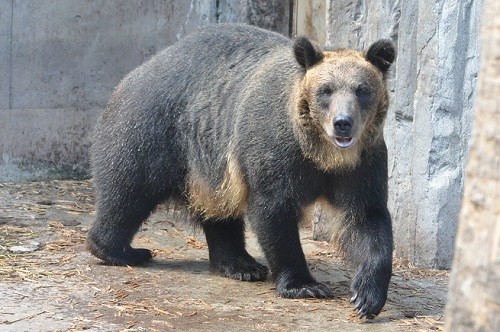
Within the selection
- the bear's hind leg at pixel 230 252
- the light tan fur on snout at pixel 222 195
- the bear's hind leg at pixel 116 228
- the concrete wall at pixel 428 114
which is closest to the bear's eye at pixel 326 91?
the light tan fur on snout at pixel 222 195

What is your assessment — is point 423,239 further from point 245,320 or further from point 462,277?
point 462,277

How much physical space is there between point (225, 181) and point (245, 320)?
1246 millimetres

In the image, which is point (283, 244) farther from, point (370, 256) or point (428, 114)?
point (428, 114)

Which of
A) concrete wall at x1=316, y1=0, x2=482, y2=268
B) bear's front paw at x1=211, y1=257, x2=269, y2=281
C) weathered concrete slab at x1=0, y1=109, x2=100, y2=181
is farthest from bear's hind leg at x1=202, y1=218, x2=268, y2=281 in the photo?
weathered concrete slab at x1=0, y1=109, x2=100, y2=181

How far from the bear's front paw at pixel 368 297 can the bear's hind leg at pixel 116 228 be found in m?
1.91

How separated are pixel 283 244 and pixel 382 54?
142cm

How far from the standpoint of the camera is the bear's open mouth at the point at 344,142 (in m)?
6.18

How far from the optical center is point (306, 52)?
21.4ft

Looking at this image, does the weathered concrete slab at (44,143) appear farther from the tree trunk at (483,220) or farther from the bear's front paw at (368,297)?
the tree trunk at (483,220)

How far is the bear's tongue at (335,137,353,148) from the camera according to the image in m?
6.18

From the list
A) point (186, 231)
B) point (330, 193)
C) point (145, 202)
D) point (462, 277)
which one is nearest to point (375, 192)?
point (330, 193)

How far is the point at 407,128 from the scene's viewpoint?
793 centimetres

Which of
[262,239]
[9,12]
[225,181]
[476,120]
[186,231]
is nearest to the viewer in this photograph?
[476,120]

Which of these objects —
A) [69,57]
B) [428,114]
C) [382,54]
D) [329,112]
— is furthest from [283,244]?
[69,57]
